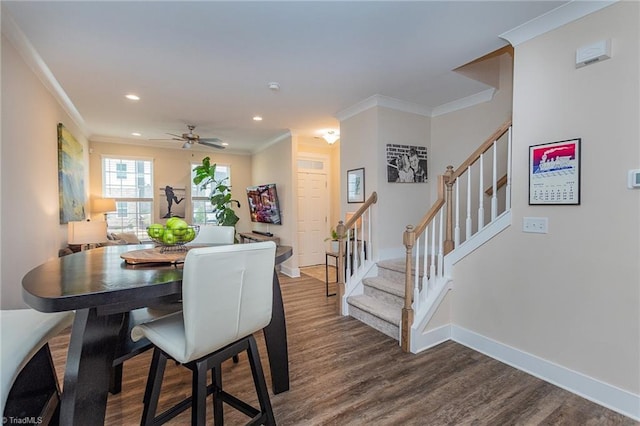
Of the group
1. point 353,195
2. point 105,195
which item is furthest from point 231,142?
point 353,195

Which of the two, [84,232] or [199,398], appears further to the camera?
[84,232]

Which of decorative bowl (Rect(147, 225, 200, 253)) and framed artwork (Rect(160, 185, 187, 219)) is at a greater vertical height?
framed artwork (Rect(160, 185, 187, 219))

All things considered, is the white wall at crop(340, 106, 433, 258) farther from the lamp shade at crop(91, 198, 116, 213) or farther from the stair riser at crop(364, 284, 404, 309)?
the lamp shade at crop(91, 198, 116, 213)

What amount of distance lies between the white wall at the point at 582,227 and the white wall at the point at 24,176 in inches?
154

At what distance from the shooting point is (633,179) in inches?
71.2

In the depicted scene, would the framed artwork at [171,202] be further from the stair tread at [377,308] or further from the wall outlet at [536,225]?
the wall outlet at [536,225]

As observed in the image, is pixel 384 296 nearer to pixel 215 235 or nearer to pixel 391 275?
pixel 391 275

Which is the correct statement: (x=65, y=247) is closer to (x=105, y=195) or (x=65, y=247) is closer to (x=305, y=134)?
(x=105, y=195)

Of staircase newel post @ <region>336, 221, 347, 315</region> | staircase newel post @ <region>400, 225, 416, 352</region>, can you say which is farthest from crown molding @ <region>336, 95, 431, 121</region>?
staircase newel post @ <region>400, 225, 416, 352</region>

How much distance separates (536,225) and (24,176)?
4.24 metres

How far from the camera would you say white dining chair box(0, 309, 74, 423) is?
105 centimetres

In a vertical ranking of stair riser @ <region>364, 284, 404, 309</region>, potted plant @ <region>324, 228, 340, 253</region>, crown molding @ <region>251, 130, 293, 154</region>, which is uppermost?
crown molding @ <region>251, 130, 293, 154</region>

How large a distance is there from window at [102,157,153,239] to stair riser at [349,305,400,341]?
4.90 meters

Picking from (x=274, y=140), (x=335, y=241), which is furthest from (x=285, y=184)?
(x=335, y=241)
